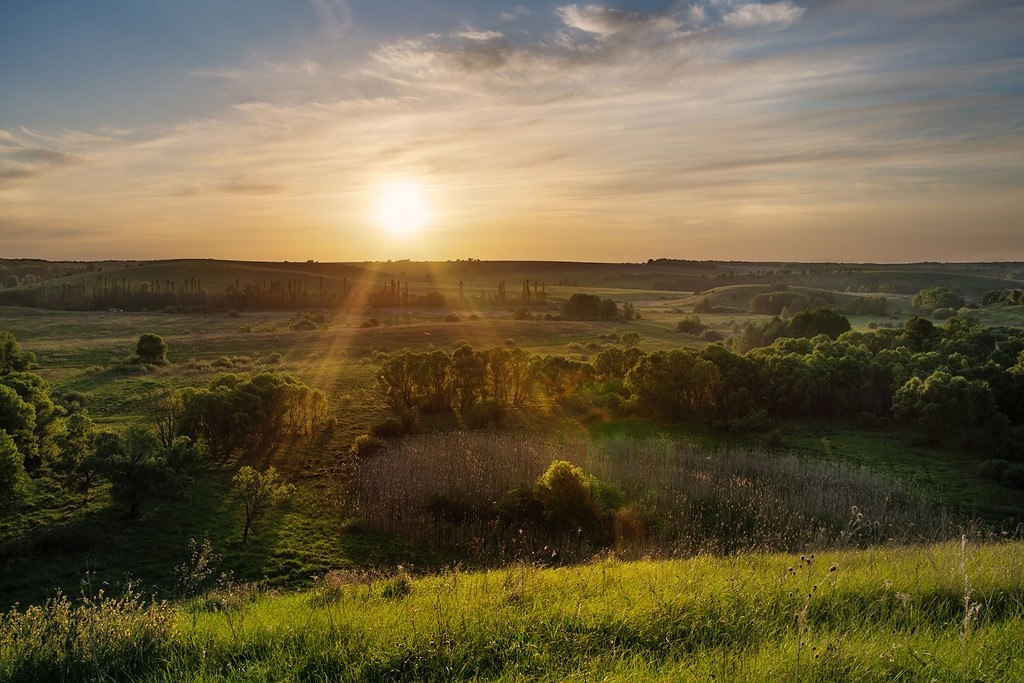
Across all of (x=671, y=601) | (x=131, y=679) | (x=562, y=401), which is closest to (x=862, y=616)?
(x=671, y=601)

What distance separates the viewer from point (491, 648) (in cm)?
567

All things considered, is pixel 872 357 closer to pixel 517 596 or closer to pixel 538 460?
pixel 538 460

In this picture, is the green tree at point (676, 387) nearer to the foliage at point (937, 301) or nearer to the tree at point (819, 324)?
the tree at point (819, 324)

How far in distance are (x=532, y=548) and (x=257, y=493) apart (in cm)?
791

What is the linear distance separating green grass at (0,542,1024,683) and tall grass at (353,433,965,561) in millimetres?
6492

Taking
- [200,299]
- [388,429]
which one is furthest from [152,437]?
[200,299]

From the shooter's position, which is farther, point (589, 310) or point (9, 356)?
point (589, 310)

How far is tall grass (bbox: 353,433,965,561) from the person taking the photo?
51.1 feet

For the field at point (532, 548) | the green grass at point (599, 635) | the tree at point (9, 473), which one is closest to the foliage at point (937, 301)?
the field at point (532, 548)

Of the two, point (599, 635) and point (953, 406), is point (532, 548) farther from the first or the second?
point (953, 406)

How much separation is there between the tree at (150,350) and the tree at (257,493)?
89.6 ft

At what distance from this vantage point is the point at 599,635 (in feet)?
19.5

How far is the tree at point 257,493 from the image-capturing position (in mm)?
16703

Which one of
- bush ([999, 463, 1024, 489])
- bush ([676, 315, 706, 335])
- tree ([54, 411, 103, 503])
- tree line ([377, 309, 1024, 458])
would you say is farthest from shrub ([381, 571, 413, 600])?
bush ([676, 315, 706, 335])
